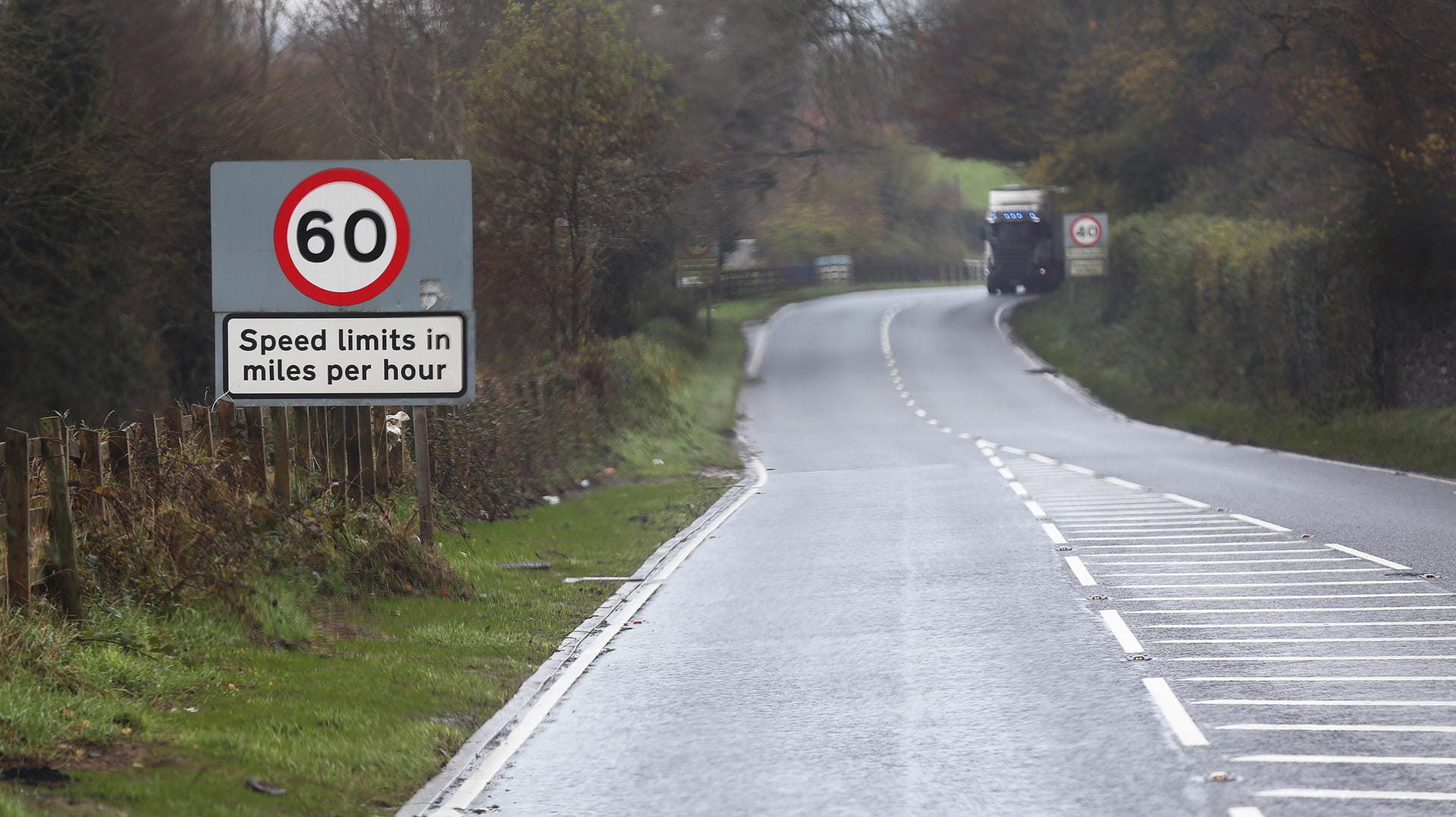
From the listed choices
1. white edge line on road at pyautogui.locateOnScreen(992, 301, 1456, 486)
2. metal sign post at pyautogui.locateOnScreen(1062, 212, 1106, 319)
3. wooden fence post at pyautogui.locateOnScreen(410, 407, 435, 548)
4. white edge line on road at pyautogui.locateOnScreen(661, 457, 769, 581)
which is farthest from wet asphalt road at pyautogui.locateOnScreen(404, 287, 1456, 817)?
metal sign post at pyautogui.locateOnScreen(1062, 212, 1106, 319)

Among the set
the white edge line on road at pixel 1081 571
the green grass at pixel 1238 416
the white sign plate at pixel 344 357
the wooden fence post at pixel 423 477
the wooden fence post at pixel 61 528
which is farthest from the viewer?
the green grass at pixel 1238 416

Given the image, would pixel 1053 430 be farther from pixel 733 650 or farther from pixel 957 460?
pixel 733 650

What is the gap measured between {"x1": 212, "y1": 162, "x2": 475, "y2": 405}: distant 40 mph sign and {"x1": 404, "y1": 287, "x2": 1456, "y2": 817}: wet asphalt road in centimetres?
244

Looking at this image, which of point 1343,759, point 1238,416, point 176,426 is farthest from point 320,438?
point 1238,416

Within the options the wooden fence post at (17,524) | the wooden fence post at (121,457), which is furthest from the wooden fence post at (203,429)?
the wooden fence post at (17,524)

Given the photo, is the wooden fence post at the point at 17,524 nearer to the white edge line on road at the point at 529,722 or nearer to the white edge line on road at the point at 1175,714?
the white edge line on road at the point at 529,722

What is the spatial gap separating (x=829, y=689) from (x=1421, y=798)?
3.30m

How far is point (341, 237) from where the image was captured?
35.3 feet

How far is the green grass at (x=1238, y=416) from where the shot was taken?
23188 millimetres

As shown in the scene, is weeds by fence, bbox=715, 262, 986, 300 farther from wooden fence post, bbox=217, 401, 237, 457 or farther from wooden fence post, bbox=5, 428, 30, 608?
wooden fence post, bbox=5, 428, 30, 608

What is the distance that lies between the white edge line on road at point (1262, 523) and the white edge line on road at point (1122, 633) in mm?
5254

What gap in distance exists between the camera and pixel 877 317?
6469cm

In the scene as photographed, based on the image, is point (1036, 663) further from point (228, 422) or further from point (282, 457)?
point (228, 422)

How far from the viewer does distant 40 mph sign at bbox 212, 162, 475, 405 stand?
10.8 metres
